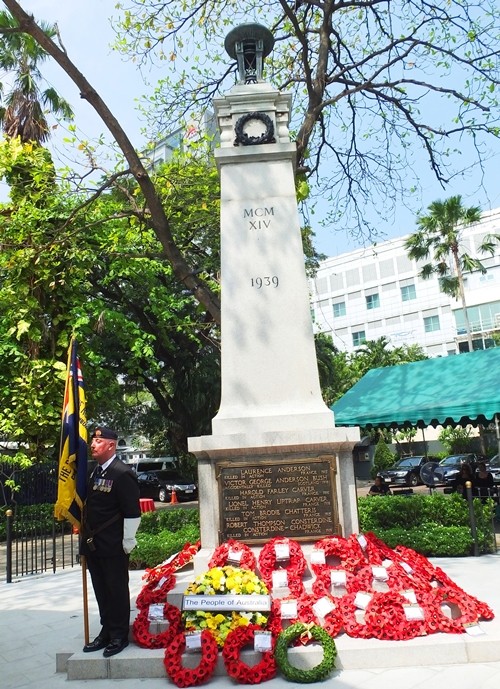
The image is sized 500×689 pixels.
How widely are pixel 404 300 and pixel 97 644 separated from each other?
193 feet

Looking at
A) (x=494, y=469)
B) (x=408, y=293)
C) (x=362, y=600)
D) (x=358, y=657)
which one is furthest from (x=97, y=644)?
(x=408, y=293)

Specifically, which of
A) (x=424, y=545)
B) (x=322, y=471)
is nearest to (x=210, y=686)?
(x=322, y=471)

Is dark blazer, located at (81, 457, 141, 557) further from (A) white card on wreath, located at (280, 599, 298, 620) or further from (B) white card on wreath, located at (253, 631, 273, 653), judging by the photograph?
(A) white card on wreath, located at (280, 599, 298, 620)

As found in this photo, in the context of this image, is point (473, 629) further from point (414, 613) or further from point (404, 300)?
point (404, 300)

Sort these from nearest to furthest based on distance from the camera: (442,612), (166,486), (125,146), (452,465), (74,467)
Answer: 1. (442,612)
2. (74,467)
3. (125,146)
4. (452,465)
5. (166,486)

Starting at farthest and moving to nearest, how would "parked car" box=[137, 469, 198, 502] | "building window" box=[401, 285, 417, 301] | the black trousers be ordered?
"building window" box=[401, 285, 417, 301] < "parked car" box=[137, 469, 198, 502] < the black trousers

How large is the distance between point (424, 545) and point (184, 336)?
15512 millimetres

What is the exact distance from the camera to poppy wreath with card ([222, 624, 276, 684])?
15.3ft

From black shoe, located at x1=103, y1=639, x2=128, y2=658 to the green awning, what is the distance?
881cm

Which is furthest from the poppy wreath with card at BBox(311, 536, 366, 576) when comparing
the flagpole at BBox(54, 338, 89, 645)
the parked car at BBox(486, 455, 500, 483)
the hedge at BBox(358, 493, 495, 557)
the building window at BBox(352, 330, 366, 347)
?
the building window at BBox(352, 330, 366, 347)

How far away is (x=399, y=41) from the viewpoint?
476 inches

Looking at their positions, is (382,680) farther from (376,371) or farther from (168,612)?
(376,371)

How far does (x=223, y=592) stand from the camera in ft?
17.0

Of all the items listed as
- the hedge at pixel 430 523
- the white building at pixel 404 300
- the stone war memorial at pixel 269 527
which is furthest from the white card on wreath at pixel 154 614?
the white building at pixel 404 300
